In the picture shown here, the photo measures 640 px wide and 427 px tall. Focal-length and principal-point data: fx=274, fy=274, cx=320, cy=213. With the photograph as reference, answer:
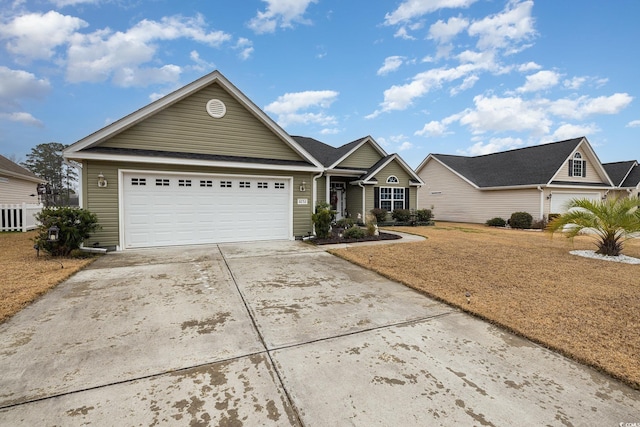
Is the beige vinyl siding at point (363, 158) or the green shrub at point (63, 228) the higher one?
the beige vinyl siding at point (363, 158)

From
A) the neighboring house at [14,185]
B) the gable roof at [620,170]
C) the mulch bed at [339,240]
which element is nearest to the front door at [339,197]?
the mulch bed at [339,240]

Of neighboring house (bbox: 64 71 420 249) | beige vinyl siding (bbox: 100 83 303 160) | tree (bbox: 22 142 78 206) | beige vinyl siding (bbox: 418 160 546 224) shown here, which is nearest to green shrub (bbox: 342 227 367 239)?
neighboring house (bbox: 64 71 420 249)

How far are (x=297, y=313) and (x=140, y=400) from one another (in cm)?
197

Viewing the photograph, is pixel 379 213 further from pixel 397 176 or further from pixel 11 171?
pixel 11 171

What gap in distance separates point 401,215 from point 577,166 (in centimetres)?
1251

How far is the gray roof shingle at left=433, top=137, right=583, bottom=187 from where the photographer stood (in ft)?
55.7

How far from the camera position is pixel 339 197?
17.2 metres

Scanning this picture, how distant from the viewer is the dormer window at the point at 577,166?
17.6m

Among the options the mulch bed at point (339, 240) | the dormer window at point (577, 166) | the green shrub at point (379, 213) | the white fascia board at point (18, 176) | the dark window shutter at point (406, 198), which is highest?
the dormer window at point (577, 166)

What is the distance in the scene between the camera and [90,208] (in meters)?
7.85

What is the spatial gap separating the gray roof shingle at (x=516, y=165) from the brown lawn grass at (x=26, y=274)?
21.3 metres

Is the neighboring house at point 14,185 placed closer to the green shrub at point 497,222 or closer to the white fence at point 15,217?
the white fence at point 15,217

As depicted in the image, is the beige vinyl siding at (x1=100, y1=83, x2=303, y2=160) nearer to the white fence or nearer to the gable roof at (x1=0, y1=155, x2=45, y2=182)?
the white fence

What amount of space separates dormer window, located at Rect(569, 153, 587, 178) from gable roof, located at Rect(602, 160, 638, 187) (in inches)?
284
